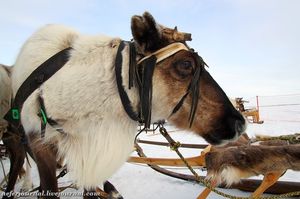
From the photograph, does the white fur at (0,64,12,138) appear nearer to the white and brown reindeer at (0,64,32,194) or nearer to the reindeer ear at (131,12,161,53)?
the white and brown reindeer at (0,64,32,194)

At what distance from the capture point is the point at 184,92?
184cm

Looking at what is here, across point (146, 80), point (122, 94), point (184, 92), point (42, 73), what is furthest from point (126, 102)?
point (42, 73)

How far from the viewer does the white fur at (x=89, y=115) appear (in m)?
1.87

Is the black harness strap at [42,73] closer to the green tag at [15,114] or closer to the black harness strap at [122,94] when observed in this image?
the green tag at [15,114]

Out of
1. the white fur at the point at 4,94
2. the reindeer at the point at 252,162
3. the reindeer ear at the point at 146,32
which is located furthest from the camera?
the white fur at the point at 4,94

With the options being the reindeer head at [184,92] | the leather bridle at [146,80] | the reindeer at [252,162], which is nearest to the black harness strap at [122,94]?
the leather bridle at [146,80]

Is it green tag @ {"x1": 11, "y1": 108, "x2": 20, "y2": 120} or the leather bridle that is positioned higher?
the leather bridle

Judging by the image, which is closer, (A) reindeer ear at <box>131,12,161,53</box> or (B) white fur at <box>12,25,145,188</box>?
(A) reindeer ear at <box>131,12,161,53</box>

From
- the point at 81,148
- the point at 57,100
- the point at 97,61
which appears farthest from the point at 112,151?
the point at 97,61

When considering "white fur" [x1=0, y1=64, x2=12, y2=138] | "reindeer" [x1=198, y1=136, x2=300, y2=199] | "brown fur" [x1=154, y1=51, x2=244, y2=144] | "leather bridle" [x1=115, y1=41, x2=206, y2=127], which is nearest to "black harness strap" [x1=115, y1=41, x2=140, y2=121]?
"leather bridle" [x1=115, y1=41, x2=206, y2=127]

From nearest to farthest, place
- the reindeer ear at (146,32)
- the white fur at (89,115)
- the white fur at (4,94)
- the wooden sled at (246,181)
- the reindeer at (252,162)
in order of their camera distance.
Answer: the reindeer ear at (146,32) → the white fur at (89,115) → the reindeer at (252,162) → the wooden sled at (246,181) → the white fur at (4,94)

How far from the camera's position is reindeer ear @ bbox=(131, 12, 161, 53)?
5.79 ft

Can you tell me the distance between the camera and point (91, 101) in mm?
1866

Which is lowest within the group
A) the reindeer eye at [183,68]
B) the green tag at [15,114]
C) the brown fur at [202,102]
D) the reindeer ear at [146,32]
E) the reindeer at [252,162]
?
the reindeer at [252,162]
